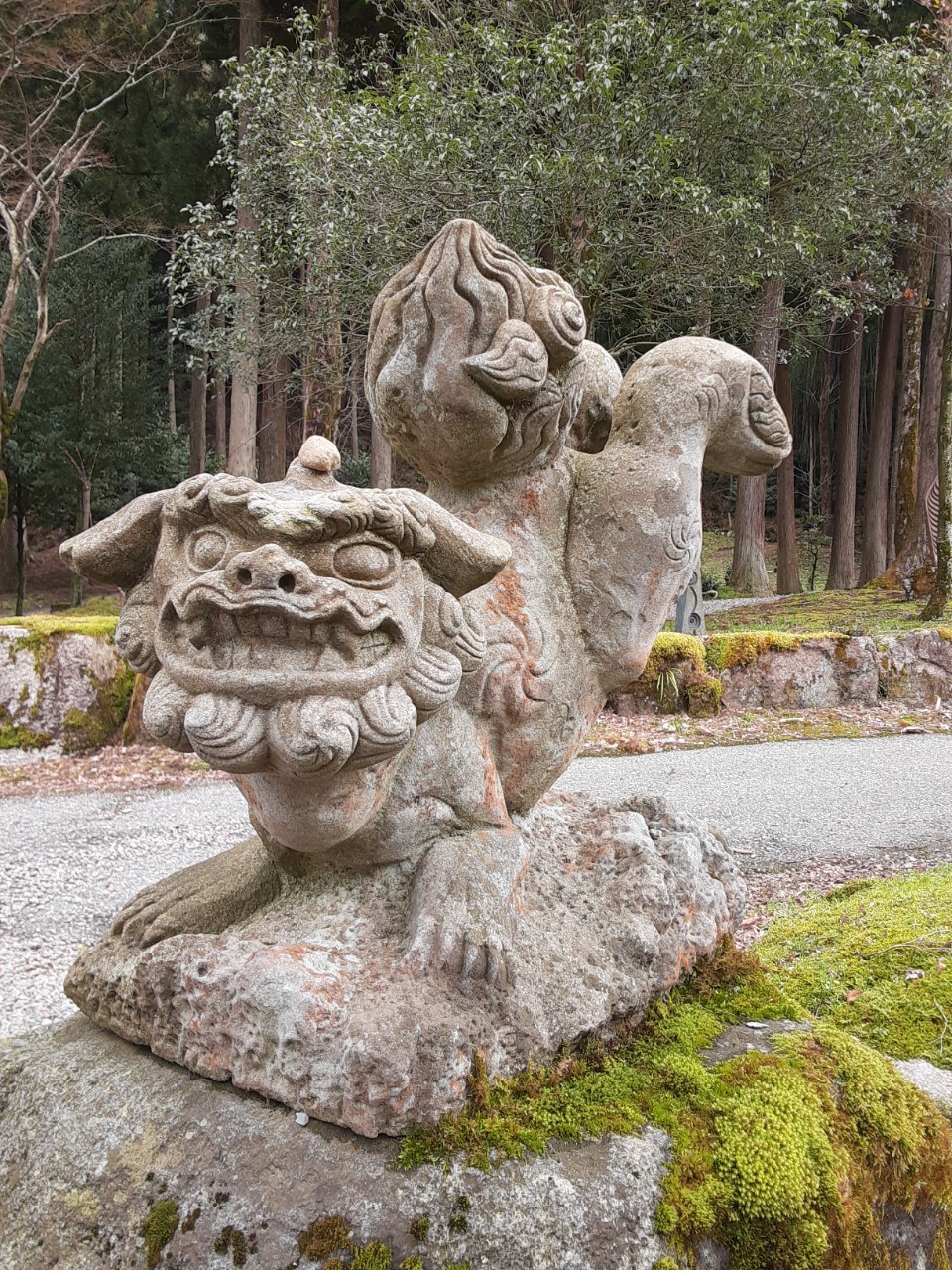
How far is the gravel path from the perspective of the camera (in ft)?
12.3

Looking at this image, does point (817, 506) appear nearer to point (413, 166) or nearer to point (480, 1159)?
point (413, 166)

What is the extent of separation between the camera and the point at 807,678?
750 cm

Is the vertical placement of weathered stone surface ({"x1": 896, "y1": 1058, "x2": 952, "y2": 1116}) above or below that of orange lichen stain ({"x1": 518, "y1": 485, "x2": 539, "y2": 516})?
below

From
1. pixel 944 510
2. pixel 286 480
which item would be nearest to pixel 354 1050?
pixel 286 480

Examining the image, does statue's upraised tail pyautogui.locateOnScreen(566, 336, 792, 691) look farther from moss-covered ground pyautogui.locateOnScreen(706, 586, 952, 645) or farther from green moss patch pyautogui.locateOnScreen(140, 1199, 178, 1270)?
moss-covered ground pyautogui.locateOnScreen(706, 586, 952, 645)

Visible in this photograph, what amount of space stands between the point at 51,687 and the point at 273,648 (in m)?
5.42

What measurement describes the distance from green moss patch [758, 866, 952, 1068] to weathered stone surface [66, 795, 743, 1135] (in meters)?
0.77

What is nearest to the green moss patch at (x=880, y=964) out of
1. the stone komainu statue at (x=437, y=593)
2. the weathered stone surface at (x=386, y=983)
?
the weathered stone surface at (x=386, y=983)

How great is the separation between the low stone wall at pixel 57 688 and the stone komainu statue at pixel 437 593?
4702mm

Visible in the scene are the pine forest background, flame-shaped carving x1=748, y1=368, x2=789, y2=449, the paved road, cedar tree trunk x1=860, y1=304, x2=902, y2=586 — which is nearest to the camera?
flame-shaped carving x1=748, y1=368, x2=789, y2=449

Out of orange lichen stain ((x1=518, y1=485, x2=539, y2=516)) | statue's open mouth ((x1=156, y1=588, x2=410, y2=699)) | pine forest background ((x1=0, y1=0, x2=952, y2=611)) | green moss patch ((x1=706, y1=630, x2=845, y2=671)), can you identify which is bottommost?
green moss patch ((x1=706, y1=630, x2=845, y2=671))

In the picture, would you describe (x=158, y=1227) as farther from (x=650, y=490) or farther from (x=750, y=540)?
(x=750, y=540)

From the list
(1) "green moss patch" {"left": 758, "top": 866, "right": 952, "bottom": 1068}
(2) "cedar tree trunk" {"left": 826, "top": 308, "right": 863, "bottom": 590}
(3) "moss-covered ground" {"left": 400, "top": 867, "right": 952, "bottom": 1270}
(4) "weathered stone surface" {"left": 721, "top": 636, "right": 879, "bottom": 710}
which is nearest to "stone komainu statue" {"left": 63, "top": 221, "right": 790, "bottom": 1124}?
(3) "moss-covered ground" {"left": 400, "top": 867, "right": 952, "bottom": 1270}

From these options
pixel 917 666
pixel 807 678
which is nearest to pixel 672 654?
pixel 807 678
